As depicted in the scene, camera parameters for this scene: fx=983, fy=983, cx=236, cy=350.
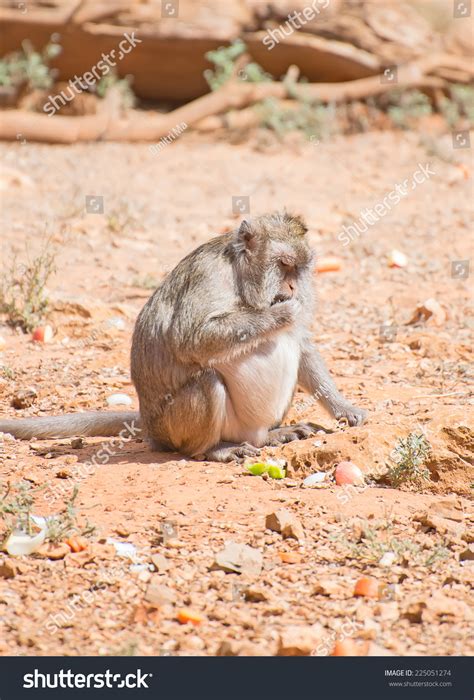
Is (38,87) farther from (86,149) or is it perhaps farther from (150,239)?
(150,239)

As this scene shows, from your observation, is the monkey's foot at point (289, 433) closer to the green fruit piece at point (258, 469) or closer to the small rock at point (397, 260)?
the green fruit piece at point (258, 469)

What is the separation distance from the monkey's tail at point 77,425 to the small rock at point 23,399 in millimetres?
724

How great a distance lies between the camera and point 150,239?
1166 centimetres

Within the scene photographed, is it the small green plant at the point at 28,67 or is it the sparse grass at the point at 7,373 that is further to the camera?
the small green plant at the point at 28,67

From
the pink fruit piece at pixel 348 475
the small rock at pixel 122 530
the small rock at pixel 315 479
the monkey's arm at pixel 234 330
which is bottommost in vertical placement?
the small rock at pixel 122 530

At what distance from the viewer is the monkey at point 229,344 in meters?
6.40

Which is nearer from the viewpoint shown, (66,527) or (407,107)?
(66,527)

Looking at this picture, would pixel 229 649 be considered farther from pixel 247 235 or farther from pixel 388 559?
pixel 247 235

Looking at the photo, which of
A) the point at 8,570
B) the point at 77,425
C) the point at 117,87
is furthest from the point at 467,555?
the point at 117,87

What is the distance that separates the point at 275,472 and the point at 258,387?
638mm

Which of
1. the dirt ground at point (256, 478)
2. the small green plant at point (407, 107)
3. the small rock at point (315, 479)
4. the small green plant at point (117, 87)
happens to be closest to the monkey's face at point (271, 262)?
the dirt ground at point (256, 478)

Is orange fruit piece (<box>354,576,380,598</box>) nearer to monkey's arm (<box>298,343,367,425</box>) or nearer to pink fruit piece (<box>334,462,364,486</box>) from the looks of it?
pink fruit piece (<box>334,462,364,486</box>)

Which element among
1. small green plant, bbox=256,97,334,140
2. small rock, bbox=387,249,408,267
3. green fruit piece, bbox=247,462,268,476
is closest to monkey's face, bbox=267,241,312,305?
green fruit piece, bbox=247,462,268,476

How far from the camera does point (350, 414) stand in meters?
6.81
